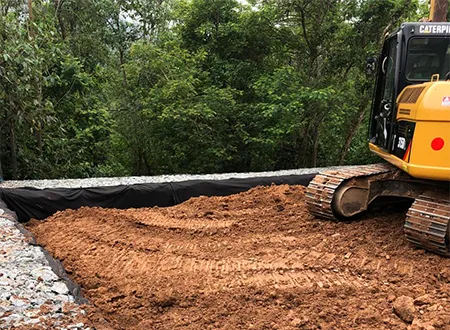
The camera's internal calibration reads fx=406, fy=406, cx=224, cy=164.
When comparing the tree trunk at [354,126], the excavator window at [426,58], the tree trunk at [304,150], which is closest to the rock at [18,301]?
the excavator window at [426,58]

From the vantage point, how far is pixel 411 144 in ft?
13.0

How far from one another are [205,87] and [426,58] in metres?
6.80

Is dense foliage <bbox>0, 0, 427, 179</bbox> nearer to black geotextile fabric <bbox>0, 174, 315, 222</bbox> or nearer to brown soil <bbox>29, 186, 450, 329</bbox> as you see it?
black geotextile fabric <bbox>0, 174, 315, 222</bbox>

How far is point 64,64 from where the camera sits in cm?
909

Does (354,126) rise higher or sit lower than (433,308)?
higher

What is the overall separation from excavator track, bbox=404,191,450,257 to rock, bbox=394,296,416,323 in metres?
1.00

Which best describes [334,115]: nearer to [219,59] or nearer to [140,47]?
[219,59]

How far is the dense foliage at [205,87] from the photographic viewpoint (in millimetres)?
9312

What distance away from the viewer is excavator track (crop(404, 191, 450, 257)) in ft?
12.6

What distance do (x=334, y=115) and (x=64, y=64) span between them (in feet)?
21.5

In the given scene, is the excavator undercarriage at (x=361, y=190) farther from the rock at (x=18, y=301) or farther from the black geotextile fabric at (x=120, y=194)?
the rock at (x=18, y=301)

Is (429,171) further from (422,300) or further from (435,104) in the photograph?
(422,300)

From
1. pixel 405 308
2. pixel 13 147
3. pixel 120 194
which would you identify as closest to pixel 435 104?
pixel 405 308

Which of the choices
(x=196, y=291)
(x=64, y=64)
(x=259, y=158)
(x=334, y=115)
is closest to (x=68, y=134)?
(x=64, y=64)
